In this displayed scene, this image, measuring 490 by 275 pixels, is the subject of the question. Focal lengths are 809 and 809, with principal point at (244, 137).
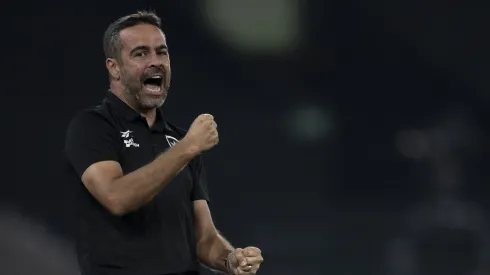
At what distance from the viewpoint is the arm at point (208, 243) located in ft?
6.30

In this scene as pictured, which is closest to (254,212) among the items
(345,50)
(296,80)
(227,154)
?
(227,154)

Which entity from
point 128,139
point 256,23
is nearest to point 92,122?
point 128,139

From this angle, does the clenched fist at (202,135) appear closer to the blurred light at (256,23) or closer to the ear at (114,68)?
the ear at (114,68)

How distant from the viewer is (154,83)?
71.8 inches

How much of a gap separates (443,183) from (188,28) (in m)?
Answer: 1.26

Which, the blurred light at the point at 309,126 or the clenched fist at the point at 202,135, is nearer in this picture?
the clenched fist at the point at 202,135

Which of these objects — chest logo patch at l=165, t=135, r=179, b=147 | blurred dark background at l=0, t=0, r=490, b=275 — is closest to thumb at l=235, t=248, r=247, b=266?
chest logo patch at l=165, t=135, r=179, b=147

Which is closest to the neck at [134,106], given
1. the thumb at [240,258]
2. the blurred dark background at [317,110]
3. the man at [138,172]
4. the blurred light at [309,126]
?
the man at [138,172]

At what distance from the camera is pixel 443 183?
3.42 m

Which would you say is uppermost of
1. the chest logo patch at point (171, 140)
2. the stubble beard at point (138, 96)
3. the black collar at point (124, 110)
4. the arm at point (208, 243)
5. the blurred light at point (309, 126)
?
the blurred light at point (309, 126)

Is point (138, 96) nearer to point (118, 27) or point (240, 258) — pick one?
point (118, 27)

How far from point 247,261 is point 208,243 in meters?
0.22

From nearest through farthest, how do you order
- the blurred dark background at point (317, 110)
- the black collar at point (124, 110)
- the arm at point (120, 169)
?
the arm at point (120, 169), the black collar at point (124, 110), the blurred dark background at point (317, 110)

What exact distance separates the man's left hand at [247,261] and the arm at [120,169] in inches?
10.7
